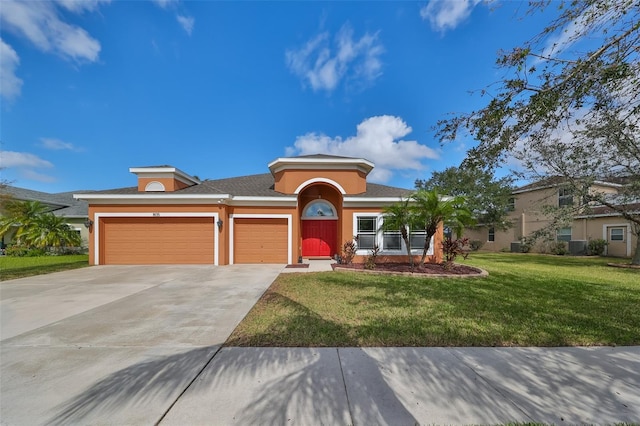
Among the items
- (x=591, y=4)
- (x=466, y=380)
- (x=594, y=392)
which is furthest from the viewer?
(x=591, y=4)

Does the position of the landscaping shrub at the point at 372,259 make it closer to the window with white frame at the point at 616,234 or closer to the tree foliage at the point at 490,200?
the tree foliage at the point at 490,200

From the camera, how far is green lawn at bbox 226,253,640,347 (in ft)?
13.6

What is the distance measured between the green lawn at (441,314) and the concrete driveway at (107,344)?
0.80 metres

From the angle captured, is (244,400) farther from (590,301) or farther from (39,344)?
(590,301)

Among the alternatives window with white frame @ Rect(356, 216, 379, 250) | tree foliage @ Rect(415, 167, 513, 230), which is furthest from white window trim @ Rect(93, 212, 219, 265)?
tree foliage @ Rect(415, 167, 513, 230)

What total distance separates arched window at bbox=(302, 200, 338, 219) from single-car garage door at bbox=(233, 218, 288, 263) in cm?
203

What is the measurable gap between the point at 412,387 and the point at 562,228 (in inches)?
839

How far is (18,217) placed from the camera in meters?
17.1

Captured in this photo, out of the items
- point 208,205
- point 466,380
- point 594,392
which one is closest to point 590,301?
point 594,392

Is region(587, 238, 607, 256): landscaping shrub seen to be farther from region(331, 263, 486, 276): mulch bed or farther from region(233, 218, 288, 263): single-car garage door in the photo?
region(233, 218, 288, 263): single-car garage door

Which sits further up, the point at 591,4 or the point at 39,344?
the point at 591,4

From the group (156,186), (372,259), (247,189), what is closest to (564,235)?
(372,259)

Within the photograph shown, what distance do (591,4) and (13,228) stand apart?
2871 cm

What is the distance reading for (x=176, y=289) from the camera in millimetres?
7465
